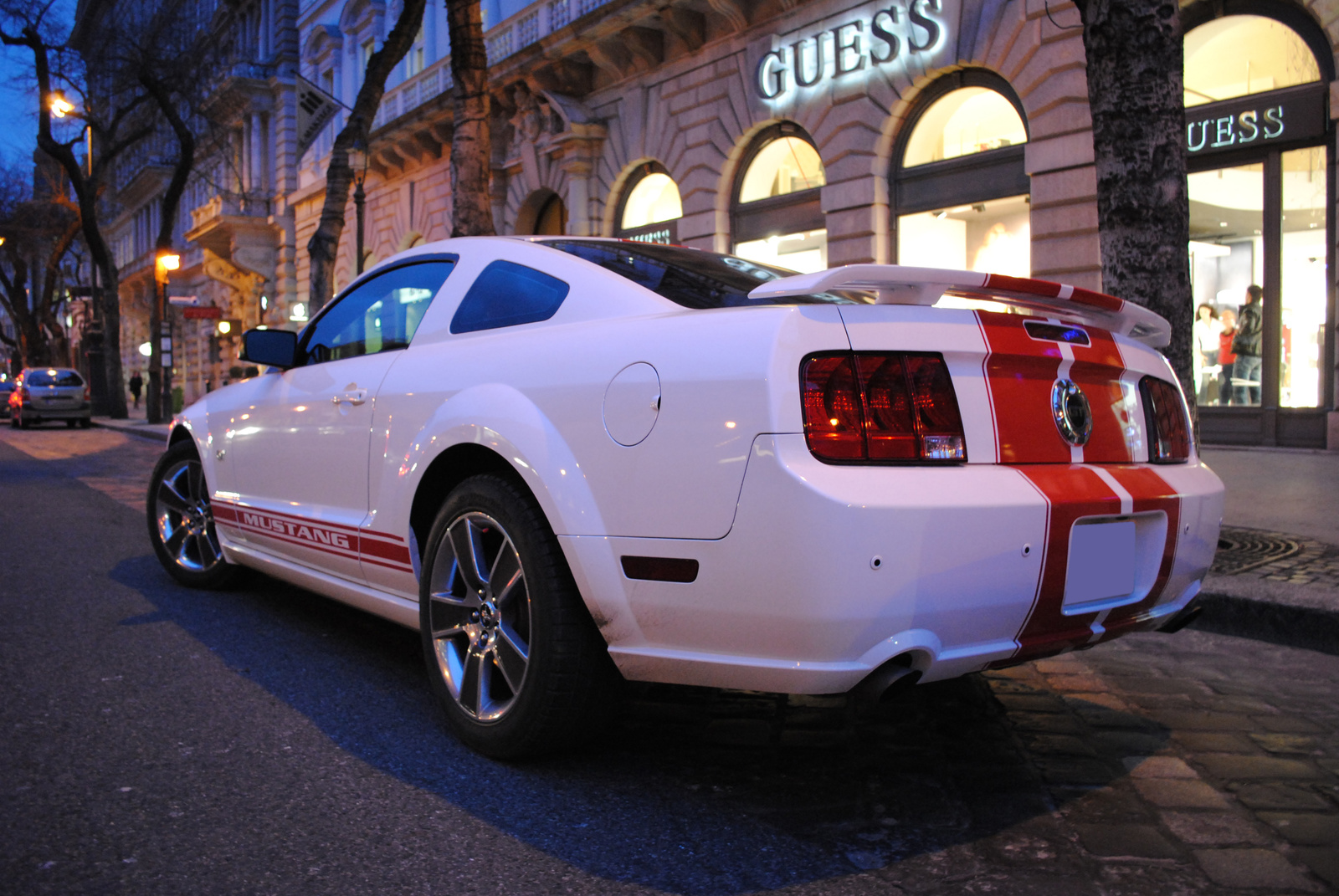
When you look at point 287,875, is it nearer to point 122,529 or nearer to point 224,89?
point 122,529

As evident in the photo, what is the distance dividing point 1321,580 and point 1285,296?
7.41 m

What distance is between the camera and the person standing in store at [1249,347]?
1093cm

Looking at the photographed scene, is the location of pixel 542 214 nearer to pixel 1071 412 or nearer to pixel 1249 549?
pixel 1249 549

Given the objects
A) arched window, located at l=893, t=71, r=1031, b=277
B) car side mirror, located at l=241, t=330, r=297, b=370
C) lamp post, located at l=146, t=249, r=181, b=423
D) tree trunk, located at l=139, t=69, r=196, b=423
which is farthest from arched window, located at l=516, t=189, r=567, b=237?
car side mirror, located at l=241, t=330, r=297, b=370

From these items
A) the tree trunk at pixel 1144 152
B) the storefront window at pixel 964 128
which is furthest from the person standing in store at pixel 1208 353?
the tree trunk at pixel 1144 152

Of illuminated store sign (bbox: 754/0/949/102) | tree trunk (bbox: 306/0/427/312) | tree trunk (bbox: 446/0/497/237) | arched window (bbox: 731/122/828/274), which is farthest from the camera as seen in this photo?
tree trunk (bbox: 306/0/427/312)

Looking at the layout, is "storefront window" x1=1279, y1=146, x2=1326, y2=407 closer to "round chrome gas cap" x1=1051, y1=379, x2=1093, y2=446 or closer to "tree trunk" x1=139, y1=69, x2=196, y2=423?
"round chrome gas cap" x1=1051, y1=379, x2=1093, y2=446

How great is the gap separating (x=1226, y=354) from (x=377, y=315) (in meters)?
10.1

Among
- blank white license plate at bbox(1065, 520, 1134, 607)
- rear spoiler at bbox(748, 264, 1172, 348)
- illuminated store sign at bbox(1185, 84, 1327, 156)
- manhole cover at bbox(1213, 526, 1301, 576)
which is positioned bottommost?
manhole cover at bbox(1213, 526, 1301, 576)

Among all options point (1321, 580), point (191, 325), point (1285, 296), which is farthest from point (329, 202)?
point (191, 325)

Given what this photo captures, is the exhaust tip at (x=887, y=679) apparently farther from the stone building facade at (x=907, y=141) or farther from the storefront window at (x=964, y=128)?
the storefront window at (x=964, y=128)

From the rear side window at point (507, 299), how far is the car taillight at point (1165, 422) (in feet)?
5.16

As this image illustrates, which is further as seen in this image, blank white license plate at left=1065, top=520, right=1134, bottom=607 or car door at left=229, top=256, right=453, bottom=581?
car door at left=229, top=256, right=453, bottom=581

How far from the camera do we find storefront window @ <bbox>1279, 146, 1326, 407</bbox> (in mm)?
10406
